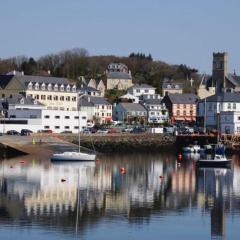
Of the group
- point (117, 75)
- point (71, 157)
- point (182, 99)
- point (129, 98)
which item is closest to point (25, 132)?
point (71, 157)

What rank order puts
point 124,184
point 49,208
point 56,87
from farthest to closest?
point 56,87
point 124,184
point 49,208

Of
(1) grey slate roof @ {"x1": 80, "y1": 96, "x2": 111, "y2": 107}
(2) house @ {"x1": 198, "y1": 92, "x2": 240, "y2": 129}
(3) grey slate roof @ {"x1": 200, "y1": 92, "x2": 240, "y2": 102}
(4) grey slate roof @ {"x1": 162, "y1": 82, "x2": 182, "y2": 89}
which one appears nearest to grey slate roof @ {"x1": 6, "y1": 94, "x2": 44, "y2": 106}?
(1) grey slate roof @ {"x1": 80, "y1": 96, "x2": 111, "y2": 107}

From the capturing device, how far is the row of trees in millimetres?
141250

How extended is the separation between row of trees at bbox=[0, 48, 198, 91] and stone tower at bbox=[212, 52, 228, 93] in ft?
45.4

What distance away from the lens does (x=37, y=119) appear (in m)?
88.4

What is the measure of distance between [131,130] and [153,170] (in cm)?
3613

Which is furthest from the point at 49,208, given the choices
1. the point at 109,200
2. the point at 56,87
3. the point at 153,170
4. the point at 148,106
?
the point at 148,106

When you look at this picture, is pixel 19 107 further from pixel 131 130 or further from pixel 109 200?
pixel 109 200

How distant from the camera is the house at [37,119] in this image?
87125 mm

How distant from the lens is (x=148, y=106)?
387 ft

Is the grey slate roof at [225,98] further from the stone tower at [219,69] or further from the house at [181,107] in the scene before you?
the stone tower at [219,69]

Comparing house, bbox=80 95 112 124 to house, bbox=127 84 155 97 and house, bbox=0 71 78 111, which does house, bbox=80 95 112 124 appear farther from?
house, bbox=127 84 155 97

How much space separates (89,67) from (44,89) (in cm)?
4777

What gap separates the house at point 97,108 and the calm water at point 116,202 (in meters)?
48.5
